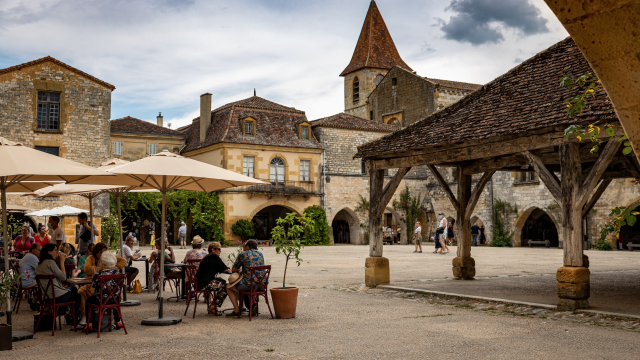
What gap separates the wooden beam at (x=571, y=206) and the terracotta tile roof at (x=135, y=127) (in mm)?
31267

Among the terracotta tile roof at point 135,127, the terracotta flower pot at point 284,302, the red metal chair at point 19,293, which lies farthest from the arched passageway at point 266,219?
the terracotta flower pot at point 284,302

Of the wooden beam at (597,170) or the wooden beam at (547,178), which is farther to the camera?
the wooden beam at (547,178)

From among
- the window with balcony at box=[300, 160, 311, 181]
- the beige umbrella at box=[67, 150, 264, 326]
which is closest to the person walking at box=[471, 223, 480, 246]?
the window with balcony at box=[300, 160, 311, 181]

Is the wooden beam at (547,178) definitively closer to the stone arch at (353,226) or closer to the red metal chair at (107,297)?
the red metal chair at (107,297)

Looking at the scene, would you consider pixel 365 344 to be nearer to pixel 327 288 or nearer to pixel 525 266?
pixel 327 288

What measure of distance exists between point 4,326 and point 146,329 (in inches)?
63.0

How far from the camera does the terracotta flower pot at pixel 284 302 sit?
25.7ft

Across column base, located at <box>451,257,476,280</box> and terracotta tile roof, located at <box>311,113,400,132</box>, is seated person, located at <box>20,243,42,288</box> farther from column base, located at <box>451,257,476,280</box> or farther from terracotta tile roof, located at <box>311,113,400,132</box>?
terracotta tile roof, located at <box>311,113,400,132</box>

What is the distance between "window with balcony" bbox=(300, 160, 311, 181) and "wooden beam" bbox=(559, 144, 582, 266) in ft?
86.2

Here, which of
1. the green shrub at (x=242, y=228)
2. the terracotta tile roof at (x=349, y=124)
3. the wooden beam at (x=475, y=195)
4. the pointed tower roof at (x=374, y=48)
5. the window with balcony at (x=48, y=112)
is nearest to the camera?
the wooden beam at (x=475, y=195)

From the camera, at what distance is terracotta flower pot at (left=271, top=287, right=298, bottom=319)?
7.84 meters

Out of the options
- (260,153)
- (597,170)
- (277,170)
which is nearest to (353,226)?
(277,170)

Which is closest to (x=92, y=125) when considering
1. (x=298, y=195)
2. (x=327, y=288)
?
(x=298, y=195)

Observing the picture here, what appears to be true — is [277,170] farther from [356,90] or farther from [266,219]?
[356,90]
